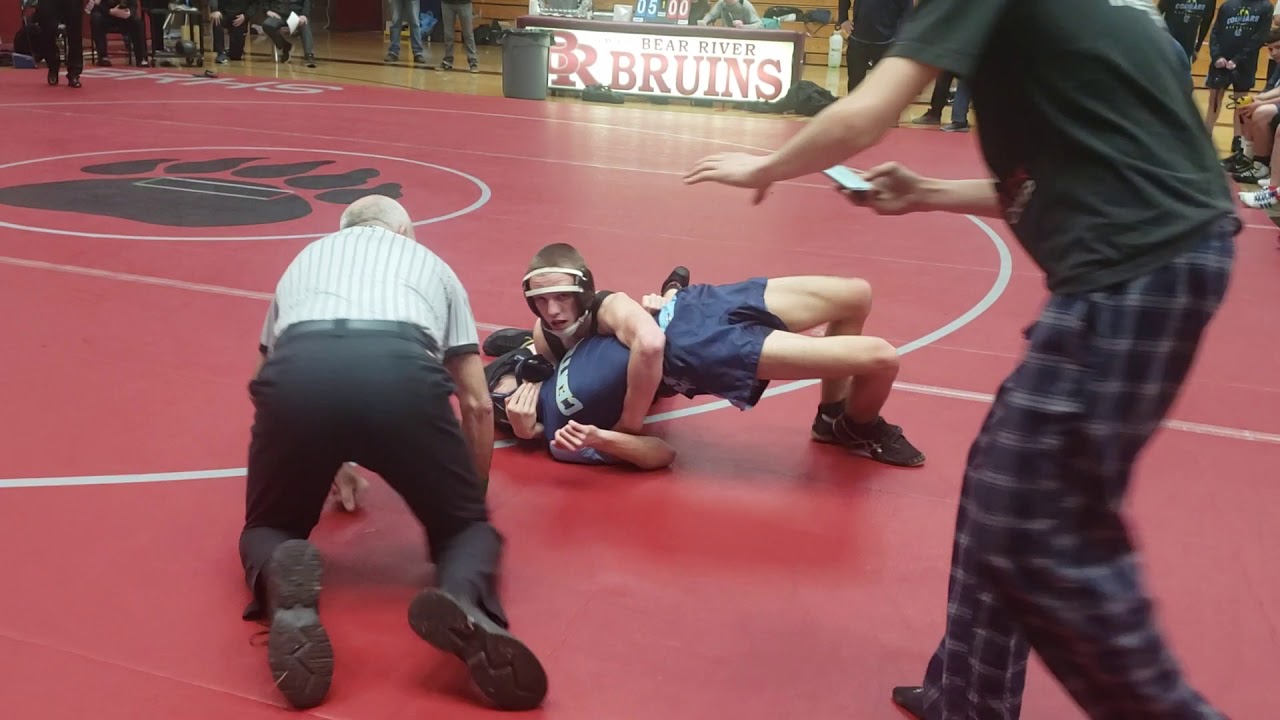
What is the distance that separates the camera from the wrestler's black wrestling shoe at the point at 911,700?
2.38 meters

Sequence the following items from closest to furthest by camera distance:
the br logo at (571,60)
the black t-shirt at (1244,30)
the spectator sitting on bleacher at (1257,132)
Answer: the spectator sitting on bleacher at (1257,132) → the black t-shirt at (1244,30) → the br logo at (571,60)

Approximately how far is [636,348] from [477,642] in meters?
1.31

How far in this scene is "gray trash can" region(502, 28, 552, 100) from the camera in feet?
Answer: 43.3

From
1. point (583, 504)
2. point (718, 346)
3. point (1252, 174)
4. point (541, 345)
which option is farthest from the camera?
point (1252, 174)

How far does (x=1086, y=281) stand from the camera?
1740mm

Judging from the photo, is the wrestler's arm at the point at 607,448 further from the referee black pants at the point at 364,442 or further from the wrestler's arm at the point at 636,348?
the referee black pants at the point at 364,442

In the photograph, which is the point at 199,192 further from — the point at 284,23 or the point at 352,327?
the point at 284,23

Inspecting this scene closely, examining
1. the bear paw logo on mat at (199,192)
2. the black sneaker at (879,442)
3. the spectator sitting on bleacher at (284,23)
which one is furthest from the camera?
the spectator sitting on bleacher at (284,23)

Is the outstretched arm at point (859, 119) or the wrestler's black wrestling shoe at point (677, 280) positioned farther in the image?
the wrestler's black wrestling shoe at point (677, 280)

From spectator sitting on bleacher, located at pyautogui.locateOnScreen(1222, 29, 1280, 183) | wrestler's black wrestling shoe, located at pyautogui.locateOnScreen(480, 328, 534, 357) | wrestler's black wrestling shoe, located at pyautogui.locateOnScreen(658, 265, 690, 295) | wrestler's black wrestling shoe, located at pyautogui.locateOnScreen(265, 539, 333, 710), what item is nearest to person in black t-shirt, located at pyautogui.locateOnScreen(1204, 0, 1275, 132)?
spectator sitting on bleacher, located at pyautogui.locateOnScreen(1222, 29, 1280, 183)

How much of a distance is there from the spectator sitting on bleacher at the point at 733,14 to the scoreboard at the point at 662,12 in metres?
0.33

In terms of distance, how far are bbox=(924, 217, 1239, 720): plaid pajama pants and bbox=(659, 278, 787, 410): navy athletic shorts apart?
5.26 ft

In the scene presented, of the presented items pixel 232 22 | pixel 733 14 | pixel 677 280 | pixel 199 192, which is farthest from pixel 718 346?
pixel 232 22

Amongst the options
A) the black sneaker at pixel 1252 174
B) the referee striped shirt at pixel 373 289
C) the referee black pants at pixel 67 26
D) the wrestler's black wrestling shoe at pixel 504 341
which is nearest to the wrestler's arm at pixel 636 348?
the referee striped shirt at pixel 373 289
